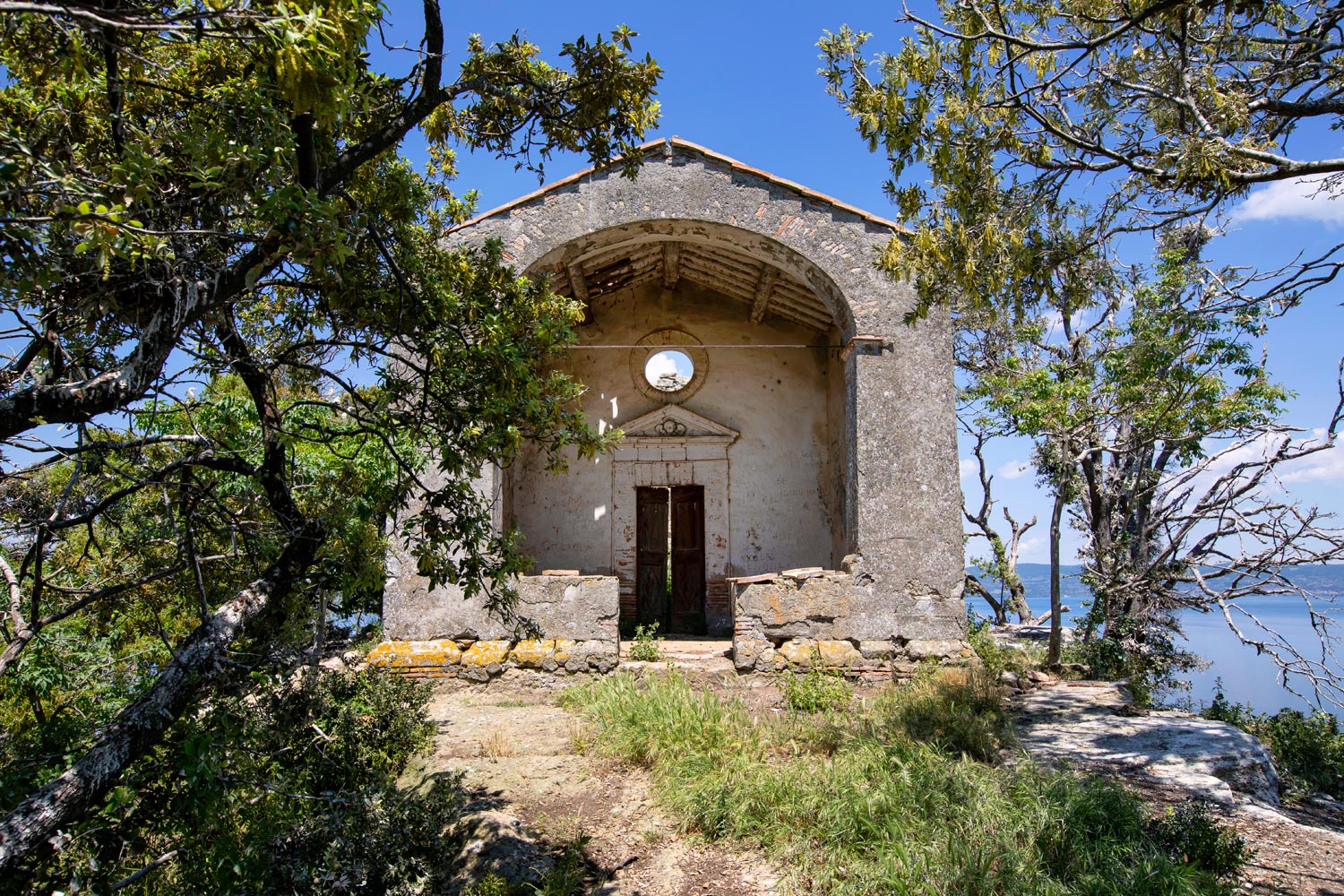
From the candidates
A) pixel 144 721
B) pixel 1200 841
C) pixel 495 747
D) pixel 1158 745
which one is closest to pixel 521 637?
pixel 495 747

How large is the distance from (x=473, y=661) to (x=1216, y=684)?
9.06 meters

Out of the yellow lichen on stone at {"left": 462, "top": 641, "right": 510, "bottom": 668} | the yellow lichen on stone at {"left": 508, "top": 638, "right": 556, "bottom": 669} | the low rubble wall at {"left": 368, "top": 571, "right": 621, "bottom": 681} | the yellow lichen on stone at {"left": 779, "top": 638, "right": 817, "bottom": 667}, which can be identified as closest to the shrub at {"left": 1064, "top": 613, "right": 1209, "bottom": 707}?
the yellow lichen on stone at {"left": 779, "top": 638, "right": 817, "bottom": 667}

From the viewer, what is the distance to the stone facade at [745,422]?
30.2 ft

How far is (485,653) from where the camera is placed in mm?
8945

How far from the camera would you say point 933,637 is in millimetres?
9141

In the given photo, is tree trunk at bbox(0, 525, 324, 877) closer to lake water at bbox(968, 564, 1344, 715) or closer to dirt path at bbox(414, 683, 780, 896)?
dirt path at bbox(414, 683, 780, 896)

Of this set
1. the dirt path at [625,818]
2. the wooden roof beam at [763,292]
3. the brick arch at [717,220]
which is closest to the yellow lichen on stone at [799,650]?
the dirt path at [625,818]

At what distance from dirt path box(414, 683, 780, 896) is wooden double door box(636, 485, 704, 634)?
4196 mm

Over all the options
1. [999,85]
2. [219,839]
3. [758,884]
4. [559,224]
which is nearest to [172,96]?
[219,839]

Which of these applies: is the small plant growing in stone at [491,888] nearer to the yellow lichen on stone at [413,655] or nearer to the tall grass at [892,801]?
the tall grass at [892,801]

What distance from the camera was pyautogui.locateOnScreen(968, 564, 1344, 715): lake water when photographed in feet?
30.6

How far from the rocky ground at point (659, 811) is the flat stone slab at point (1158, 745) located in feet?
0.05

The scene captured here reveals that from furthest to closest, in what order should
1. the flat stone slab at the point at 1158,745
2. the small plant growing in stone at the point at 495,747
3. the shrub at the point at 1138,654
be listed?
the shrub at the point at 1138,654
the small plant growing in stone at the point at 495,747
the flat stone slab at the point at 1158,745

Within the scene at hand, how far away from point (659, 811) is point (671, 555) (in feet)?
22.6
